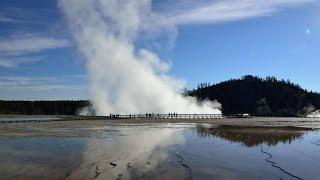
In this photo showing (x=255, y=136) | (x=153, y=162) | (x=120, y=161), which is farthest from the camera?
(x=255, y=136)

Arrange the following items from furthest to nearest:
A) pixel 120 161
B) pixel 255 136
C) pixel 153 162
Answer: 1. pixel 255 136
2. pixel 120 161
3. pixel 153 162

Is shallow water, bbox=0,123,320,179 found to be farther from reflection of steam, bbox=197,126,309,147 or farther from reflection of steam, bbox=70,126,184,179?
reflection of steam, bbox=197,126,309,147

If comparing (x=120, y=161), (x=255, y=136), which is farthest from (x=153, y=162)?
(x=255, y=136)

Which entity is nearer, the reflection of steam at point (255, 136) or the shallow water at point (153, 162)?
the shallow water at point (153, 162)

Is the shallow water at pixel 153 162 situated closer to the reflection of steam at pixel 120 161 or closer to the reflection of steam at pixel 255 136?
the reflection of steam at pixel 120 161

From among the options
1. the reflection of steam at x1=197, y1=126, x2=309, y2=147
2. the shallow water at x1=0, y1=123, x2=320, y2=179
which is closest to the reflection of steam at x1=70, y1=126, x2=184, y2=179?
the shallow water at x1=0, y1=123, x2=320, y2=179

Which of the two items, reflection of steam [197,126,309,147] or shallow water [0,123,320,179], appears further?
reflection of steam [197,126,309,147]

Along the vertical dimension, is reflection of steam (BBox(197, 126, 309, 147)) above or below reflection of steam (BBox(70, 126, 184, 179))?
above

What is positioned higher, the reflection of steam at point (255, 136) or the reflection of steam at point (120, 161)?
the reflection of steam at point (255, 136)

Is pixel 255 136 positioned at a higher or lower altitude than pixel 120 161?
higher

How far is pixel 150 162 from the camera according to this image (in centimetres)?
2223

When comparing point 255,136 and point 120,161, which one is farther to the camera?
point 255,136

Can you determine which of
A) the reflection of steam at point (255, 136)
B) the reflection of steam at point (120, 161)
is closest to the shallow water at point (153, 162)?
the reflection of steam at point (120, 161)

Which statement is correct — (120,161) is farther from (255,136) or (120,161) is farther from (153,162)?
(255,136)
